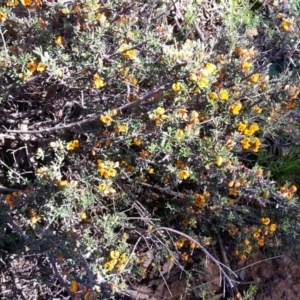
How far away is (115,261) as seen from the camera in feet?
6.73

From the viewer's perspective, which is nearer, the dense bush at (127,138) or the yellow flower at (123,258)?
the dense bush at (127,138)

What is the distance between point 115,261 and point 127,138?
1.83 feet

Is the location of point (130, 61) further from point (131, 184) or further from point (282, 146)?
point (282, 146)

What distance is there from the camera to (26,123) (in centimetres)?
239

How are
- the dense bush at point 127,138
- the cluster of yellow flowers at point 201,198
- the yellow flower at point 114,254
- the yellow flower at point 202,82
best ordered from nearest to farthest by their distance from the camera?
the yellow flower at point 202,82 → the dense bush at point 127,138 → the yellow flower at point 114,254 → the cluster of yellow flowers at point 201,198

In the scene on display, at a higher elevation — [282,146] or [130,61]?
[130,61]

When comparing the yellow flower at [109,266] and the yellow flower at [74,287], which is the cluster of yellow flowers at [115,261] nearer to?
the yellow flower at [109,266]

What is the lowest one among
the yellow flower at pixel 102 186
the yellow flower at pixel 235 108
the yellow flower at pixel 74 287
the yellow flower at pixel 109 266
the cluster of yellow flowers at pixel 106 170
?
the yellow flower at pixel 109 266

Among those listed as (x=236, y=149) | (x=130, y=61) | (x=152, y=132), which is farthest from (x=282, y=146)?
(x=130, y=61)

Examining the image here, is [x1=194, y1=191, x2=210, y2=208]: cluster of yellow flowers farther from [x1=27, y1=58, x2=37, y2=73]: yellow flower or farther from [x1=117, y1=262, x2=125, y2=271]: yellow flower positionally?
[x1=27, y1=58, x2=37, y2=73]: yellow flower

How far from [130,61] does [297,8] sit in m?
1.62

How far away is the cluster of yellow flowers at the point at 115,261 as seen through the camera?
2.02m

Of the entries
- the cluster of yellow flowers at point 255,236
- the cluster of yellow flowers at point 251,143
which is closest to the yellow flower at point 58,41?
the cluster of yellow flowers at point 251,143

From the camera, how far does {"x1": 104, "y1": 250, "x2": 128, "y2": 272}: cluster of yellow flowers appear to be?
2.02 m
